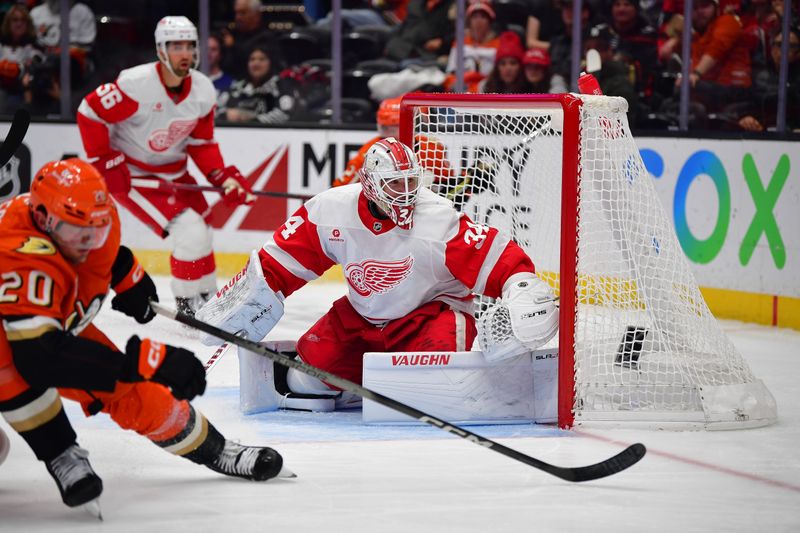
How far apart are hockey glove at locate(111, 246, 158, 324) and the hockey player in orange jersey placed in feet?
0.20

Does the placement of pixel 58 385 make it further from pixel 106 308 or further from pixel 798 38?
pixel 798 38

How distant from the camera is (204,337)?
3502 millimetres

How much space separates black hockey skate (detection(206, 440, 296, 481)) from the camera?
109 inches

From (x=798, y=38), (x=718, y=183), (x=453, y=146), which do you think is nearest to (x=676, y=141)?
(x=718, y=183)

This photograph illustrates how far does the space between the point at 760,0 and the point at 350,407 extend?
10.0 ft

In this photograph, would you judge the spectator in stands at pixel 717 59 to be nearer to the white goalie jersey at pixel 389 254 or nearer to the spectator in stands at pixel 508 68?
the spectator in stands at pixel 508 68

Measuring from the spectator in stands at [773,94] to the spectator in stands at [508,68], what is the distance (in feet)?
4.15

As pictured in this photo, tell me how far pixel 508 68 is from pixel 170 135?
2.01m

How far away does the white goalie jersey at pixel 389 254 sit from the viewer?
3465 mm

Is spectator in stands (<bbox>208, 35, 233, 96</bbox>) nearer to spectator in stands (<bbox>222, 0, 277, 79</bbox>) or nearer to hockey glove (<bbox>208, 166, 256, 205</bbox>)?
spectator in stands (<bbox>222, 0, 277, 79</bbox>)

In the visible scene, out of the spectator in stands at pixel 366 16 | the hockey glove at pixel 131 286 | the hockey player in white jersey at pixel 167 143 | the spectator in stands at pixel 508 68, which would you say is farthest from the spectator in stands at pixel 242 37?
the hockey glove at pixel 131 286

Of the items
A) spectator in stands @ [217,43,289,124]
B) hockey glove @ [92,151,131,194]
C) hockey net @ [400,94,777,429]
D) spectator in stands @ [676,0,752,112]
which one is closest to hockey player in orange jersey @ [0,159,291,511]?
hockey net @ [400,94,777,429]

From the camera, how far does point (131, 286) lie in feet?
9.16

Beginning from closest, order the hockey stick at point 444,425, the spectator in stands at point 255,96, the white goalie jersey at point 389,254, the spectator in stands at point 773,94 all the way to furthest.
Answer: the hockey stick at point 444,425 < the white goalie jersey at point 389,254 < the spectator in stands at point 773,94 < the spectator in stands at point 255,96
